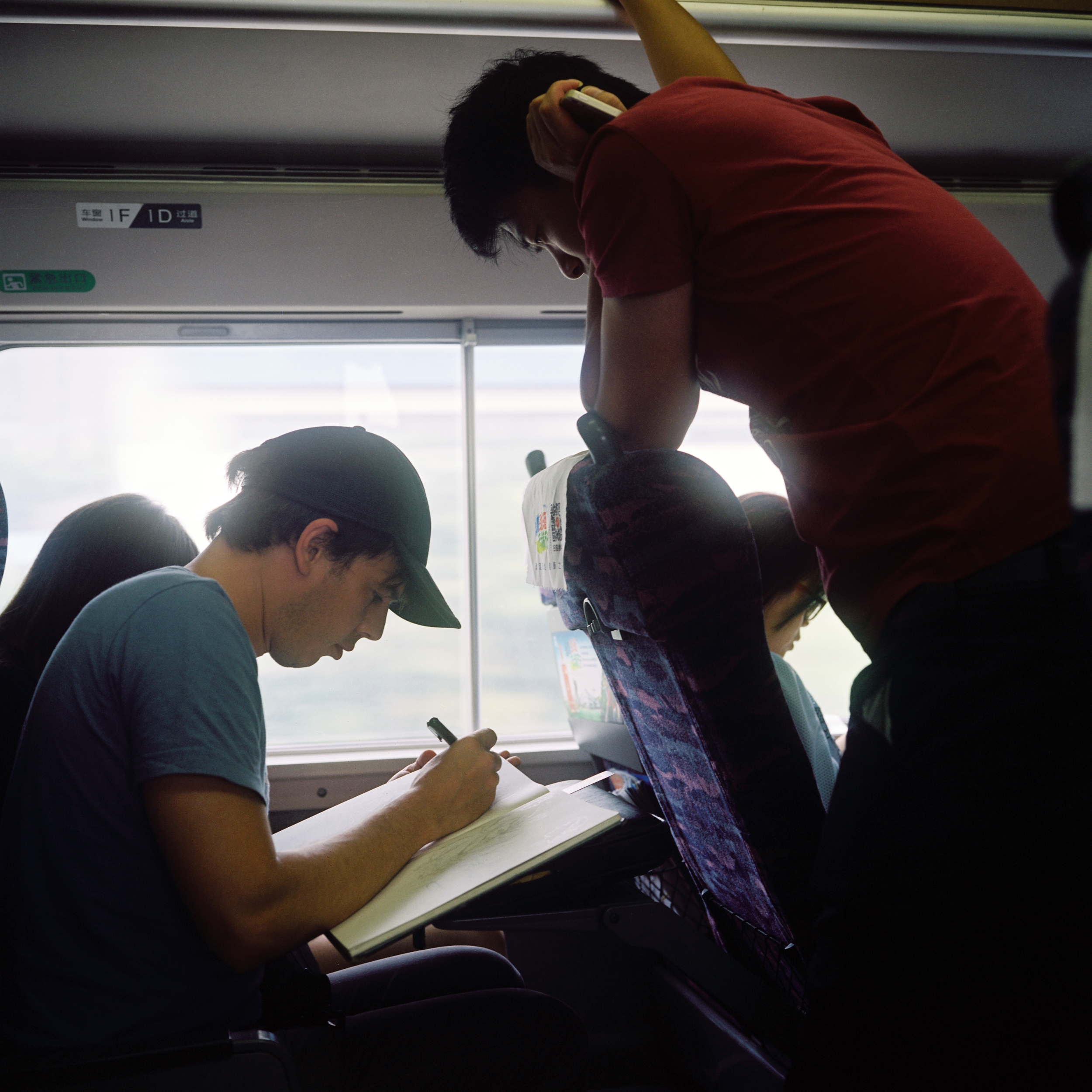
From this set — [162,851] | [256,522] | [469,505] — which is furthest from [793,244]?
[469,505]

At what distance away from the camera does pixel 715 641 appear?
0.96 metres

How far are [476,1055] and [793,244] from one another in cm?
111

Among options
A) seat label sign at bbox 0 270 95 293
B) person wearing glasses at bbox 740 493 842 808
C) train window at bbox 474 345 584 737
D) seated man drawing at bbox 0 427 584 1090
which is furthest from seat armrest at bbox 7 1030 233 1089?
seat label sign at bbox 0 270 95 293

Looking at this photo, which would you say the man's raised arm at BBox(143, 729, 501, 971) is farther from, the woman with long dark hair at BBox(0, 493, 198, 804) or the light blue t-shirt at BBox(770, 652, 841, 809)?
the woman with long dark hair at BBox(0, 493, 198, 804)

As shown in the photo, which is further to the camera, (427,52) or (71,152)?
(71,152)

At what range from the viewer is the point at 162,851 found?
37.3 inches

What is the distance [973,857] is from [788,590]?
105 centimetres

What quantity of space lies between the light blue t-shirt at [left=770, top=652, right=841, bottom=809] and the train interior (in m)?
0.38

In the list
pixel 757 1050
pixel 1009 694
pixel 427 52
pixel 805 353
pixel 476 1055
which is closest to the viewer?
pixel 1009 694

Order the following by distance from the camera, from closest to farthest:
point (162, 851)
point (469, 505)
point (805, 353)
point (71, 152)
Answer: point (805, 353), point (162, 851), point (71, 152), point (469, 505)

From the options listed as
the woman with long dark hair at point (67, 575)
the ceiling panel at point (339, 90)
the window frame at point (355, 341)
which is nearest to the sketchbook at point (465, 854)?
the woman with long dark hair at point (67, 575)

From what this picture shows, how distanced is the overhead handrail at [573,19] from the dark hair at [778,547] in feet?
3.60

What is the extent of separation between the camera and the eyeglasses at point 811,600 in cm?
178

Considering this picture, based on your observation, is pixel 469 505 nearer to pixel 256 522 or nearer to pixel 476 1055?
pixel 256 522
